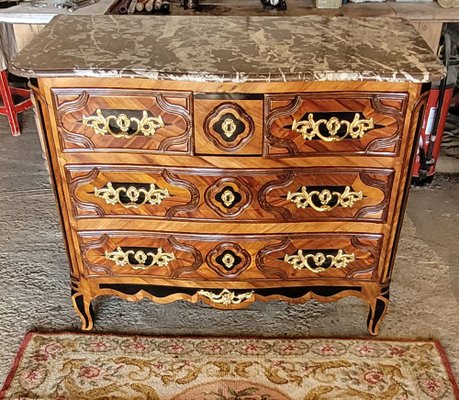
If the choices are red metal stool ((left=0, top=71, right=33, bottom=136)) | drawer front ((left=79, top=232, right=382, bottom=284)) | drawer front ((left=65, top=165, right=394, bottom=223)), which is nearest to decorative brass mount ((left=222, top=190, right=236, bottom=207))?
drawer front ((left=65, top=165, right=394, bottom=223))

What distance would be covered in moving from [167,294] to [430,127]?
1372 mm

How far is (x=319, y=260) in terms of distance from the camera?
166cm

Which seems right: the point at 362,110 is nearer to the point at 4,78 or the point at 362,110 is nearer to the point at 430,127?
the point at 430,127

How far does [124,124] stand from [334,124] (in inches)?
20.5

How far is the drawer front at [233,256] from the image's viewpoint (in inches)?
64.3

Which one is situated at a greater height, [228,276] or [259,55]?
[259,55]

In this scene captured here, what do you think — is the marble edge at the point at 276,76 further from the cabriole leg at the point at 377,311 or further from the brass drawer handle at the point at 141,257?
the cabriole leg at the point at 377,311

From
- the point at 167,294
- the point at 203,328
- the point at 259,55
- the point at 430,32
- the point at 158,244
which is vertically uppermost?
the point at 259,55

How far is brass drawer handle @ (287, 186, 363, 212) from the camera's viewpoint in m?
1.55

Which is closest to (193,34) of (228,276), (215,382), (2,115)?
(228,276)

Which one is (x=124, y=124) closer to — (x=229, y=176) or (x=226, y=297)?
(x=229, y=176)

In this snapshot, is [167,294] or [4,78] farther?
[4,78]

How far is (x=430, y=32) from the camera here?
2.31 meters

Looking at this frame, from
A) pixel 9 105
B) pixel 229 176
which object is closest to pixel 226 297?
pixel 229 176
